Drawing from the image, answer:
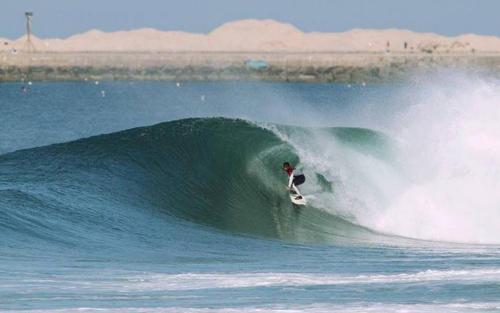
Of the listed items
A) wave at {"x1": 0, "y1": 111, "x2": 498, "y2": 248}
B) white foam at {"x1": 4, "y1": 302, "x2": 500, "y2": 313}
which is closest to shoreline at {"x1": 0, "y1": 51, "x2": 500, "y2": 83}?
wave at {"x1": 0, "y1": 111, "x2": 498, "y2": 248}

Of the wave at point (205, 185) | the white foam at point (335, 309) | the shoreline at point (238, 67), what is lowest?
the shoreline at point (238, 67)

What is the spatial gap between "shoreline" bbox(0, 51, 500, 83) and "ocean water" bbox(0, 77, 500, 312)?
97290 mm

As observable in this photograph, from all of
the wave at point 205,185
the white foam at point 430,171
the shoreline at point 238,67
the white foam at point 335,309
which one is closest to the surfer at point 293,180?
the wave at point 205,185

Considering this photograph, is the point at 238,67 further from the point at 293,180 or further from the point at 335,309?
the point at 335,309

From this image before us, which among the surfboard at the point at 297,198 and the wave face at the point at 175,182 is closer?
the wave face at the point at 175,182

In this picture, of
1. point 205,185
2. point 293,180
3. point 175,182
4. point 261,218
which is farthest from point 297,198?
point 175,182

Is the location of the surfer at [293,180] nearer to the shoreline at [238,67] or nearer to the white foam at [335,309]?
the white foam at [335,309]

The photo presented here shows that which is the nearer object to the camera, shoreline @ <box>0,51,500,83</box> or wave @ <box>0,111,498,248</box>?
wave @ <box>0,111,498,248</box>

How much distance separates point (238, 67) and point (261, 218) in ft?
395

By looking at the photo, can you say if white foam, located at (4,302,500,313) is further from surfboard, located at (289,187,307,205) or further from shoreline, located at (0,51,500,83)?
shoreline, located at (0,51,500,83)

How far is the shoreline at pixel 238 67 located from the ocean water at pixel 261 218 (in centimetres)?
9729

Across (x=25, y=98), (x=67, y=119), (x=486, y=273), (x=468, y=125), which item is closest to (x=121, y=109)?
(x=67, y=119)

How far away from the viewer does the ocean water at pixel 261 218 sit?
13.3m

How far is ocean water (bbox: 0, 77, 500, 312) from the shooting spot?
13258 millimetres
